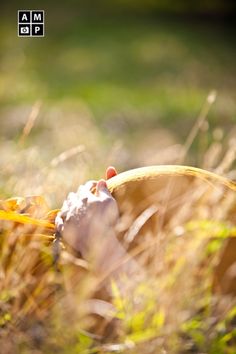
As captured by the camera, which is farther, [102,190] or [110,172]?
[110,172]

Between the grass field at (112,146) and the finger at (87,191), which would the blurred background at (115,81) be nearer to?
the grass field at (112,146)

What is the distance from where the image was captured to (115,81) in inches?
516

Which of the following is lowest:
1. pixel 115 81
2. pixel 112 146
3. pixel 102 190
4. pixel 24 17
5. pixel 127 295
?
pixel 115 81

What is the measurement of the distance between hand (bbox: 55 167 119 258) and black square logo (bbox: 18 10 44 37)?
57.3 inches

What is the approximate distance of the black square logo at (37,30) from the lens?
4637 millimetres

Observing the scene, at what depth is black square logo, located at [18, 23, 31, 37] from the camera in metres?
4.60

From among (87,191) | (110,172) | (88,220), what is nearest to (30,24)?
(110,172)

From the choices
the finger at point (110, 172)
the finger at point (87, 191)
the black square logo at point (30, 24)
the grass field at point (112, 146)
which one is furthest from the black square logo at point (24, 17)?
the finger at point (87, 191)

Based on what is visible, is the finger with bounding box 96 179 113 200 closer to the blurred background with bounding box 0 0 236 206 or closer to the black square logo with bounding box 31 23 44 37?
the blurred background with bounding box 0 0 236 206

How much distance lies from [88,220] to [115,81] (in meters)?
9.94

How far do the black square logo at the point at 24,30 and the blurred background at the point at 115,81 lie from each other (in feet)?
2.06

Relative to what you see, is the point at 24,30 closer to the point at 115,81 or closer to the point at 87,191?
the point at 87,191

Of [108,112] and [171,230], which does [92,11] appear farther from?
[171,230]

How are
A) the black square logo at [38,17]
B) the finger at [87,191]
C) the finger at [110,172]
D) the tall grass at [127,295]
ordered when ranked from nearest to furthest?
the tall grass at [127,295] → the finger at [87,191] → the finger at [110,172] → the black square logo at [38,17]
